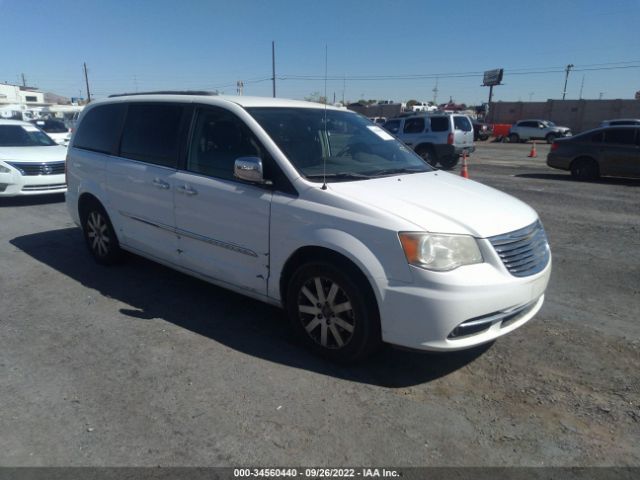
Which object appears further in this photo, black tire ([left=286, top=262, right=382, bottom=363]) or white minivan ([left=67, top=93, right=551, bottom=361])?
black tire ([left=286, top=262, right=382, bottom=363])

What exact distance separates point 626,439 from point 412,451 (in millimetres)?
1205

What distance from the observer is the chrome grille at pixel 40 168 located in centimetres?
910

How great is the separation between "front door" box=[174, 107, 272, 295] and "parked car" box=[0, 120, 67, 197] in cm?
637

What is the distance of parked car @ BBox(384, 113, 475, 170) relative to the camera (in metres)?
16.4

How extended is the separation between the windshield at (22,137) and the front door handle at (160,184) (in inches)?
298

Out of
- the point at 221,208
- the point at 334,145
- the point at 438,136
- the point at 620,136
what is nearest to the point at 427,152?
the point at 438,136

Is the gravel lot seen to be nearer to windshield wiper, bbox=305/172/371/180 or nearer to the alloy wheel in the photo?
the alloy wheel

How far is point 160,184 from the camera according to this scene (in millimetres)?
4422

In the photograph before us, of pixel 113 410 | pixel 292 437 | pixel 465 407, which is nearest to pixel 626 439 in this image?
pixel 465 407

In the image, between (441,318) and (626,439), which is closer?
(626,439)

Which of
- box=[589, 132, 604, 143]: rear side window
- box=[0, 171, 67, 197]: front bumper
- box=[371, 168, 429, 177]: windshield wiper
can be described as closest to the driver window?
box=[371, 168, 429, 177]: windshield wiper

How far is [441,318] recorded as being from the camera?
116 inches

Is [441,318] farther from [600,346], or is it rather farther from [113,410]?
[113,410]

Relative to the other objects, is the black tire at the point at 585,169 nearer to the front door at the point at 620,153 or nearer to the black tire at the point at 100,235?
the front door at the point at 620,153
